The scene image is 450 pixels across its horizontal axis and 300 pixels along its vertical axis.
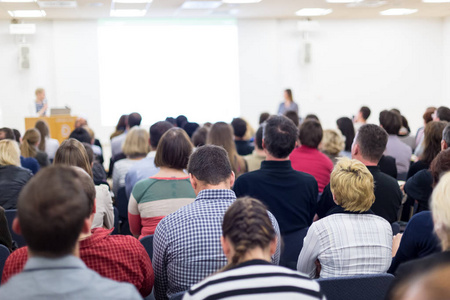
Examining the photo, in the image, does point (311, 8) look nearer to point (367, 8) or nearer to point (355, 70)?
point (367, 8)

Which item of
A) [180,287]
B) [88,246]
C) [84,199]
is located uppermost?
[84,199]

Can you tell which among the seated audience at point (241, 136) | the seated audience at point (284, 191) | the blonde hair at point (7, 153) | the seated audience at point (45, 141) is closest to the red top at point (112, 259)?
the seated audience at point (284, 191)

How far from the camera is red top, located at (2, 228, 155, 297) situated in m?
1.92

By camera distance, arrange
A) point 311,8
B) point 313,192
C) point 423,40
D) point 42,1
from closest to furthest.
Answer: point 313,192, point 42,1, point 311,8, point 423,40

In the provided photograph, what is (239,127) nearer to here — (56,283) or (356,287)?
(356,287)

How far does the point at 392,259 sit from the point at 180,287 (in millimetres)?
1018

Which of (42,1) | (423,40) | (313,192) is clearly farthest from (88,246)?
(423,40)

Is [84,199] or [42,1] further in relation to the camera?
[42,1]

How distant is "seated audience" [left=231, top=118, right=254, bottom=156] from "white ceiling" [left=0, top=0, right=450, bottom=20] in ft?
15.3

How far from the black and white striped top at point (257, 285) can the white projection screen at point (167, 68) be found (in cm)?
1121

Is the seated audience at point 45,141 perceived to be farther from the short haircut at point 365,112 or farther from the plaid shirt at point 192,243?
the short haircut at point 365,112

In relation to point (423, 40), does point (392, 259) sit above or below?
below

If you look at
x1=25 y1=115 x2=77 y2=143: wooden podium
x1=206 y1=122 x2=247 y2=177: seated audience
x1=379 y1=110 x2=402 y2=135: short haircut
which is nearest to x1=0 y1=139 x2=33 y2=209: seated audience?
x1=206 y1=122 x2=247 y2=177: seated audience

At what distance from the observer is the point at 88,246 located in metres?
1.96
